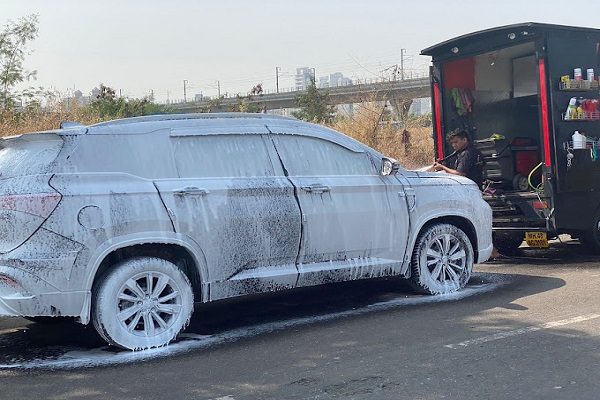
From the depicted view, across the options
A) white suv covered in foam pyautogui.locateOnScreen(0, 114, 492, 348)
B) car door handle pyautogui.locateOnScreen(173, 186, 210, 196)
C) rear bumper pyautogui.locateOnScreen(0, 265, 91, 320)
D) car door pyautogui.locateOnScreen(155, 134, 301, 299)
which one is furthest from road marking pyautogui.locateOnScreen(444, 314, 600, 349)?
rear bumper pyautogui.locateOnScreen(0, 265, 91, 320)

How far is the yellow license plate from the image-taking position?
8.86 meters

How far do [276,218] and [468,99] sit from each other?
5425 mm

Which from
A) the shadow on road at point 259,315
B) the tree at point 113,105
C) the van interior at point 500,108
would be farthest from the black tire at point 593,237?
the tree at point 113,105

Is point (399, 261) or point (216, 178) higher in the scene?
point (216, 178)

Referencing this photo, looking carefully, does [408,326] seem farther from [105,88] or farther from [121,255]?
[105,88]

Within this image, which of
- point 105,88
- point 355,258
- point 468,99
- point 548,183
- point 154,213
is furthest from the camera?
point 105,88

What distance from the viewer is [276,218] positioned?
6031 millimetres

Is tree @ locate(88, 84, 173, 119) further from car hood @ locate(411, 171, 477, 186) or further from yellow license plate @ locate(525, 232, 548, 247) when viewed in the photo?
car hood @ locate(411, 171, 477, 186)

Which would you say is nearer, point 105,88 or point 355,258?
point 355,258

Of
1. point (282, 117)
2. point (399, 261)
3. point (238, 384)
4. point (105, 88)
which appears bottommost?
point (238, 384)

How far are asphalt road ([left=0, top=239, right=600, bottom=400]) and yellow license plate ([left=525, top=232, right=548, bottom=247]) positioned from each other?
1436 millimetres

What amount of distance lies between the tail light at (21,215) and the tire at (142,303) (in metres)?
0.64

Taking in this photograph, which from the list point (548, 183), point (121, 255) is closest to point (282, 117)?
point (121, 255)

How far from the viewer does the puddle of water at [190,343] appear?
5.14 metres
